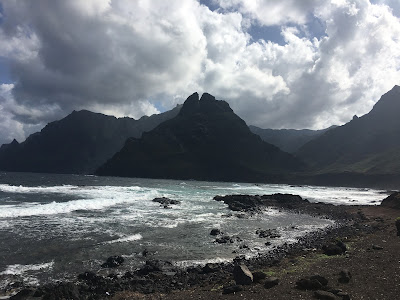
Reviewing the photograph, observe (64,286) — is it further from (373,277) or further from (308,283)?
(373,277)

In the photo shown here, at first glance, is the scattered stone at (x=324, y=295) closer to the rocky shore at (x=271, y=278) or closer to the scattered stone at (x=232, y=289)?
the rocky shore at (x=271, y=278)

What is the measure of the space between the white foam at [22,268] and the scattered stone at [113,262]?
11.4ft

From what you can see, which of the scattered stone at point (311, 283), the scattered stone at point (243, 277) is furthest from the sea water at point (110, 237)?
the scattered stone at point (311, 283)

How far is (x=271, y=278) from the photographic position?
1468 centimetres

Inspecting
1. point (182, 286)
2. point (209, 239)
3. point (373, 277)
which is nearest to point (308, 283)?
point (373, 277)

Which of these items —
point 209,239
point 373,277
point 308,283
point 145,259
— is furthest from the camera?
point 209,239

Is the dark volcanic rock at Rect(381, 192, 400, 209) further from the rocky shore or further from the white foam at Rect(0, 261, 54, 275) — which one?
the white foam at Rect(0, 261, 54, 275)

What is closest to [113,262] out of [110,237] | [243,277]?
[110,237]

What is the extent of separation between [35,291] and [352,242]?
76.9ft

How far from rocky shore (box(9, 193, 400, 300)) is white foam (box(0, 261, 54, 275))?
126 inches

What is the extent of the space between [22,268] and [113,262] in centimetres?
554

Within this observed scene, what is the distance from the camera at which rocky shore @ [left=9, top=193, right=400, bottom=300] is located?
13164mm

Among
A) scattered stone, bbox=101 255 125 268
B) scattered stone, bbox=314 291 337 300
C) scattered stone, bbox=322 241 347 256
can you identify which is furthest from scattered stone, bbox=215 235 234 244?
scattered stone, bbox=314 291 337 300

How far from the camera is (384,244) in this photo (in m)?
22.3
